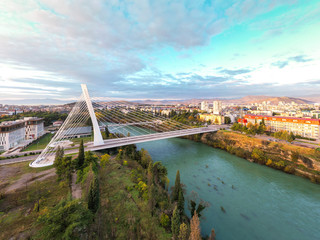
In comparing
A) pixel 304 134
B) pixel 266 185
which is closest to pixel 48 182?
pixel 266 185

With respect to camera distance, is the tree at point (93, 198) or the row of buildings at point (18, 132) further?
the row of buildings at point (18, 132)

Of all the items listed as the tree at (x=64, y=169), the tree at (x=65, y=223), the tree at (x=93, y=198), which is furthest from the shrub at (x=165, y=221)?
the tree at (x=64, y=169)

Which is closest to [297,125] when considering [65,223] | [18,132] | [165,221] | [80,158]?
[165,221]

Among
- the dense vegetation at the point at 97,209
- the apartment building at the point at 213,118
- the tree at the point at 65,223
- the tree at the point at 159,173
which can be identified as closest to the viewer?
the tree at the point at 65,223

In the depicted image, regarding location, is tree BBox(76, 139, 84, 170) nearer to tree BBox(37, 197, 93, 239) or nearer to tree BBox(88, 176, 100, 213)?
tree BBox(88, 176, 100, 213)

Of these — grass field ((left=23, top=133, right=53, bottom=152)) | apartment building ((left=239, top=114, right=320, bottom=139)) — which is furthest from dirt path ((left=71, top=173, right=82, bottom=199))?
apartment building ((left=239, top=114, right=320, bottom=139))

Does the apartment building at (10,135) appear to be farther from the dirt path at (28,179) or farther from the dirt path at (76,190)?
the dirt path at (76,190)

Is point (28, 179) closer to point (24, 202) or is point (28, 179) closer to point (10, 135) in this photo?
point (24, 202)

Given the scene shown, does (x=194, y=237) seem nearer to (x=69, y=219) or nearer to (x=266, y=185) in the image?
(x=69, y=219)
